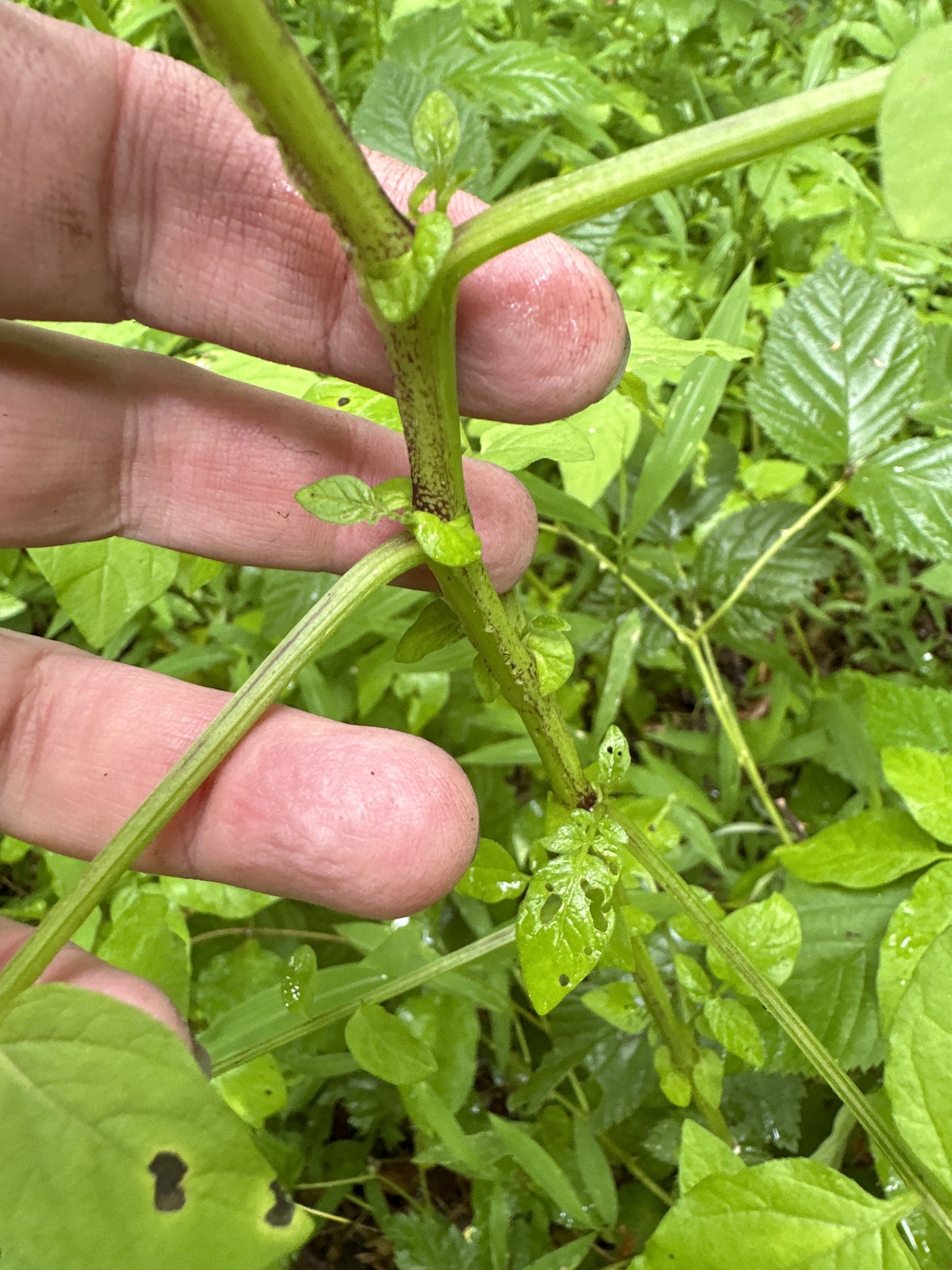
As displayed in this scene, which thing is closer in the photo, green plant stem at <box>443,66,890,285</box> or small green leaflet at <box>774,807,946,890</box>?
green plant stem at <box>443,66,890,285</box>

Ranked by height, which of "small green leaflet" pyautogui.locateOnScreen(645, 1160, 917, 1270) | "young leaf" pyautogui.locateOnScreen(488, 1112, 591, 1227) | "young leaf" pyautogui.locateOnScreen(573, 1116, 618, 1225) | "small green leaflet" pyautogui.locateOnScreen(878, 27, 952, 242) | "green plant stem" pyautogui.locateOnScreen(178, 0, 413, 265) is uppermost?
"small green leaflet" pyautogui.locateOnScreen(878, 27, 952, 242)

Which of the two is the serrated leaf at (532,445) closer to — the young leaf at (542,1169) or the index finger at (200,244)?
the index finger at (200,244)

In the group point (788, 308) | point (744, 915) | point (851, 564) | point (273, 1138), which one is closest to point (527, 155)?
point (788, 308)

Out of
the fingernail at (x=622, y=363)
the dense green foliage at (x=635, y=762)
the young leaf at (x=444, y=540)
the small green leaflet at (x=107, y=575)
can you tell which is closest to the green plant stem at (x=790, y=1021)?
the dense green foliage at (x=635, y=762)

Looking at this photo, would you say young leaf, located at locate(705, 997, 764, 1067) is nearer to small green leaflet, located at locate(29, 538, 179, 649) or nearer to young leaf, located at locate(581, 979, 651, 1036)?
young leaf, located at locate(581, 979, 651, 1036)

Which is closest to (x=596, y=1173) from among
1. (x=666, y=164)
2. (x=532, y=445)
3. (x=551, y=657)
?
(x=551, y=657)

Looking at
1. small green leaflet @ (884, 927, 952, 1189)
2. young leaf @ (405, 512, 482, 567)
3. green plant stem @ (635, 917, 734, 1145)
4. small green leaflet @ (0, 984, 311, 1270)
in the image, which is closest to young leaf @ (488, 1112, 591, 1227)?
green plant stem @ (635, 917, 734, 1145)
